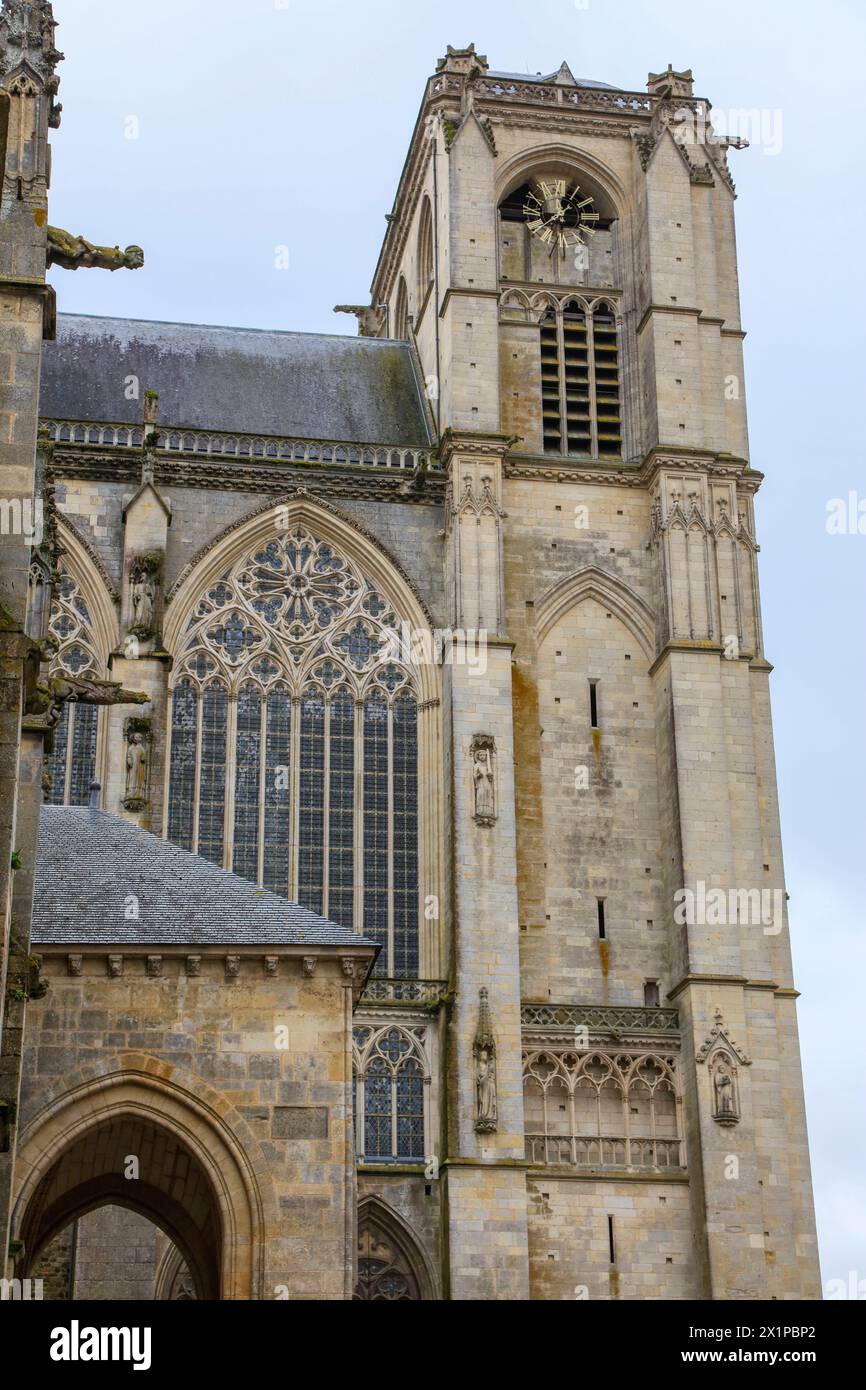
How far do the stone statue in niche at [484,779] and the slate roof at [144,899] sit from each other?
328 inches

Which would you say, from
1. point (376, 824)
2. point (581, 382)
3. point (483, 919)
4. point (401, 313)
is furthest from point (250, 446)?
point (483, 919)

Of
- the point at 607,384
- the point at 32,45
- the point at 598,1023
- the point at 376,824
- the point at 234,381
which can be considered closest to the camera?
the point at 32,45

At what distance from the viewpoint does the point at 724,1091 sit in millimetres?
26906

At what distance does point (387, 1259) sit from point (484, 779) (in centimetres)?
660

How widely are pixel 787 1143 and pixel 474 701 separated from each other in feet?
24.8

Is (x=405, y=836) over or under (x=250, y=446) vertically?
under

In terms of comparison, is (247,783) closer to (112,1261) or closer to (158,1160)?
(112,1261)

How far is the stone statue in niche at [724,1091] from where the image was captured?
26797mm

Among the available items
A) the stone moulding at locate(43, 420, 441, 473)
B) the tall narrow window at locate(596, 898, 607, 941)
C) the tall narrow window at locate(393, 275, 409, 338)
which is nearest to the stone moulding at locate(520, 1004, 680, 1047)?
the tall narrow window at locate(596, 898, 607, 941)

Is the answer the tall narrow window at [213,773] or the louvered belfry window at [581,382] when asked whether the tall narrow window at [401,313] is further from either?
the tall narrow window at [213,773]

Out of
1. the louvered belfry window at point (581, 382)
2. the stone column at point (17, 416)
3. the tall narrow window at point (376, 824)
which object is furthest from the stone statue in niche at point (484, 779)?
the stone column at point (17, 416)
